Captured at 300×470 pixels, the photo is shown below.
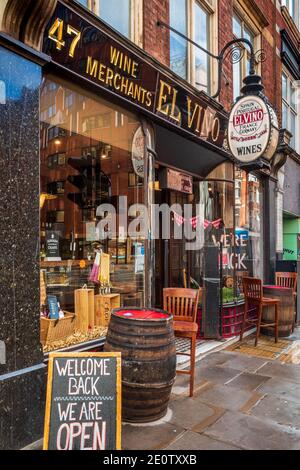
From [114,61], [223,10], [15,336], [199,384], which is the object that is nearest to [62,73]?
[114,61]

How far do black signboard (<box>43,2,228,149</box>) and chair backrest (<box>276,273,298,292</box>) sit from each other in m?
3.37

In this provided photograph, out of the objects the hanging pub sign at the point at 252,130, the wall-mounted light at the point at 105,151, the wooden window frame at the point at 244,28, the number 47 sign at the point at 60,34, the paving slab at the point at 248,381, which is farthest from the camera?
the wooden window frame at the point at 244,28

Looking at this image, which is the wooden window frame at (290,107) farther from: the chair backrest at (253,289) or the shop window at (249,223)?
the chair backrest at (253,289)

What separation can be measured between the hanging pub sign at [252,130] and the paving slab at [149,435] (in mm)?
4714

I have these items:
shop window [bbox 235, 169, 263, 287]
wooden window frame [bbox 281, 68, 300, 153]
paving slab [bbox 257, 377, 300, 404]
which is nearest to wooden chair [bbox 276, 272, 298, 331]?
shop window [bbox 235, 169, 263, 287]

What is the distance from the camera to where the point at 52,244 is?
17.6 ft

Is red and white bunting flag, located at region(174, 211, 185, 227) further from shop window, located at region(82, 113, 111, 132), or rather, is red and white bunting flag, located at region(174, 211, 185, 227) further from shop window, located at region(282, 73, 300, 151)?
shop window, located at region(282, 73, 300, 151)

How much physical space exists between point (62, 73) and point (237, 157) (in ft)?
12.4

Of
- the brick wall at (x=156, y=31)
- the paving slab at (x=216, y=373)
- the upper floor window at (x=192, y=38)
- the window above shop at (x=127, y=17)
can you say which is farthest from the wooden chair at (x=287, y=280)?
the window above shop at (x=127, y=17)

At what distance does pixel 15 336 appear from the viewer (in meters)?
3.39

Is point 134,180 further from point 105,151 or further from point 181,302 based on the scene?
point 181,302

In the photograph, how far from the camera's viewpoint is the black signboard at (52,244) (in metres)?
5.20

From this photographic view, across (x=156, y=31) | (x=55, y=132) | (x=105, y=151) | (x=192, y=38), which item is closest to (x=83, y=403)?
(x=55, y=132)

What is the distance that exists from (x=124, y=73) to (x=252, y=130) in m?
2.82
